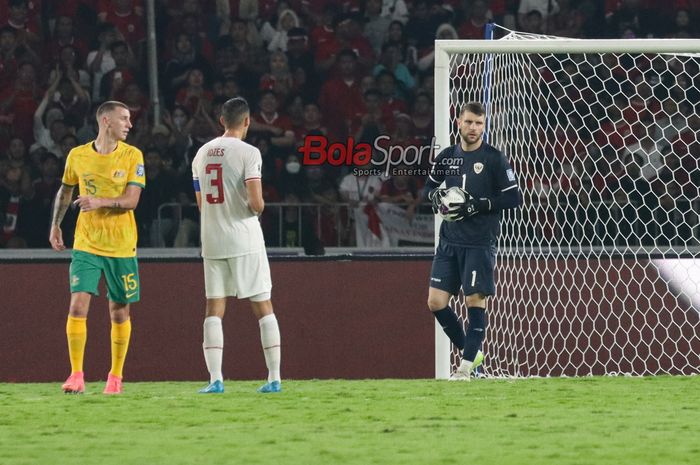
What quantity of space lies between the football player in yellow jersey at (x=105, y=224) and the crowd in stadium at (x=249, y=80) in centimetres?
358

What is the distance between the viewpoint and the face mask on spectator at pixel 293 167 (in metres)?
12.2

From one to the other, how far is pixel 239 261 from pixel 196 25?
267 inches

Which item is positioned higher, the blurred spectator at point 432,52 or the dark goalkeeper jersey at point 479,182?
the blurred spectator at point 432,52

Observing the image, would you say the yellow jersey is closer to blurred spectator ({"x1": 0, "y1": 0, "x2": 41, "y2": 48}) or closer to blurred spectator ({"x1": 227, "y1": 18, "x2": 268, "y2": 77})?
blurred spectator ({"x1": 227, "y1": 18, "x2": 268, "y2": 77})

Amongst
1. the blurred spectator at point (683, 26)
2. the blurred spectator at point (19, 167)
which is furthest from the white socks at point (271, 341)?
the blurred spectator at point (683, 26)

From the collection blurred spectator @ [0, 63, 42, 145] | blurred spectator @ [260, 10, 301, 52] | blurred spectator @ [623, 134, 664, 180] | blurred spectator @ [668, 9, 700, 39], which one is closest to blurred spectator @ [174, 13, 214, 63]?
blurred spectator @ [260, 10, 301, 52]

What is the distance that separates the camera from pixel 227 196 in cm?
754

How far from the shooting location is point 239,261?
24.8 feet

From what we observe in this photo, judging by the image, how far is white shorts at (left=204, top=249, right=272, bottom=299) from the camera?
7531mm

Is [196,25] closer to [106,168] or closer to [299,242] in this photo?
[299,242]

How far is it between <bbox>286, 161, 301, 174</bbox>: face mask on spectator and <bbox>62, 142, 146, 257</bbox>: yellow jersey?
447cm

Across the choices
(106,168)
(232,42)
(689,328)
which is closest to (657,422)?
(106,168)

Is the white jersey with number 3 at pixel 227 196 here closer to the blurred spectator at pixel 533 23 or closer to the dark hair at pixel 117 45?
the dark hair at pixel 117 45

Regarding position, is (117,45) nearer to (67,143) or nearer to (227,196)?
(67,143)
